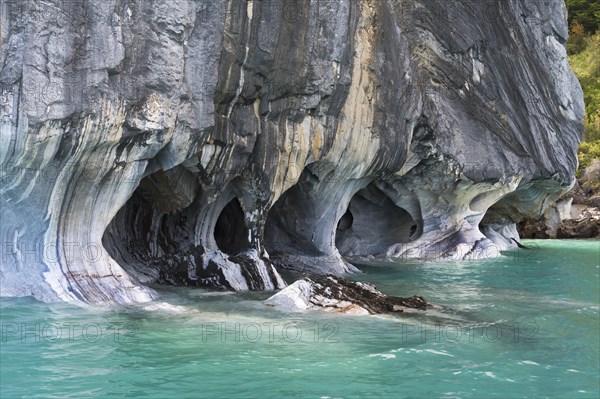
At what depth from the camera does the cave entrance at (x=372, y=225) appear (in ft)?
61.6

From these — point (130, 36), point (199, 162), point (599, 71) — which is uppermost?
point (599, 71)

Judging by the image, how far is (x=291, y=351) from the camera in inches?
259

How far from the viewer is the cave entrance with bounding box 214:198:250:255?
45.9 ft

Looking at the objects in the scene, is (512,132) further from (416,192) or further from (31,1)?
(31,1)

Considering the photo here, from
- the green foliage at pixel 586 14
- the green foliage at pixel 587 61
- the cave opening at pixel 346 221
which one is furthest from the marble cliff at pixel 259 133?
the green foliage at pixel 586 14

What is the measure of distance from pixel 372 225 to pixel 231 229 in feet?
19.6

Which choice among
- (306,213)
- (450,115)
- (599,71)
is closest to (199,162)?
(306,213)

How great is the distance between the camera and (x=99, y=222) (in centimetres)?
941

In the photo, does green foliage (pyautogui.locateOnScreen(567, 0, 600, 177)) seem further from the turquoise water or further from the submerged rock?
the submerged rock

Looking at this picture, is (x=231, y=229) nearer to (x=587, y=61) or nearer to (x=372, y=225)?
(x=372, y=225)

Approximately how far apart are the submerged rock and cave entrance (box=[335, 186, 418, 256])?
886 centimetres

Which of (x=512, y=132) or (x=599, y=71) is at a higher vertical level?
(x=599, y=71)

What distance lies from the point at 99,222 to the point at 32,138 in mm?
1817

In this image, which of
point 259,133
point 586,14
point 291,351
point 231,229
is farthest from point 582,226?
point 291,351
